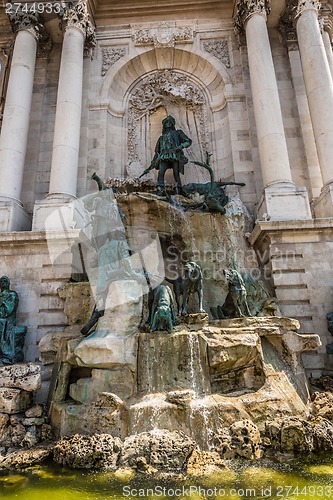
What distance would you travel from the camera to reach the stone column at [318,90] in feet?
34.6

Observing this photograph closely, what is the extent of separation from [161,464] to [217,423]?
1.14 metres

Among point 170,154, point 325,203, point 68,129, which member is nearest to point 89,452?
point 325,203

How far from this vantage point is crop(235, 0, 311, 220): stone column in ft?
33.4

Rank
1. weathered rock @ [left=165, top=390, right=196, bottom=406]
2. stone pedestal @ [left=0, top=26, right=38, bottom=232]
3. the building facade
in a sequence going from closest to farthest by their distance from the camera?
1. weathered rock @ [left=165, top=390, right=196, bottom=406]
2. the building facade
3. stone pedestal @ [left=0, top=26, right=38, bottom=232]

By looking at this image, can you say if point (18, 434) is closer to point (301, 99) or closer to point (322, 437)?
point (322, 437)

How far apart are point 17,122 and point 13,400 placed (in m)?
8.55

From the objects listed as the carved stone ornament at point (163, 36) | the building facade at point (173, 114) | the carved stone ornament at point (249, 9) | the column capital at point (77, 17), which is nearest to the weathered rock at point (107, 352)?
the building facade at point (173, 114)

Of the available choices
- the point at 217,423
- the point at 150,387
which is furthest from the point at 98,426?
the point at 217,423

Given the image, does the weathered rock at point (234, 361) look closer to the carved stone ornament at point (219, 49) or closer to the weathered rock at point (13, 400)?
the weathered rock at point (13, 400)

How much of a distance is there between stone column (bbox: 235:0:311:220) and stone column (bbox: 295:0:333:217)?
721 mm

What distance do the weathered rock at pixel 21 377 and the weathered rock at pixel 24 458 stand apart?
1.37 meters

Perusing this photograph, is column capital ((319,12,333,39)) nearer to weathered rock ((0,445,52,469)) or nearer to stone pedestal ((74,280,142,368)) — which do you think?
stone pedestal ((74,280,142,368))

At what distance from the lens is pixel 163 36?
570 inches

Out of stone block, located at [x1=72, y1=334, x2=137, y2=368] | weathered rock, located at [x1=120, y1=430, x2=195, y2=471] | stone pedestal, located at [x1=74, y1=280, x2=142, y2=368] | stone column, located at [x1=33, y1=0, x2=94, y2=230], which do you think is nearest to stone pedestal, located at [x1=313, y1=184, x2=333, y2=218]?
stone pedestal, located at [x1=74, y1=280, x2=142, y2=368]
